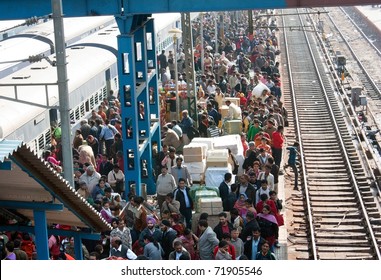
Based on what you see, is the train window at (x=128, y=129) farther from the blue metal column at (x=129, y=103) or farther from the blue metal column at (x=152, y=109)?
the blue metal column at (x=152, y=109)

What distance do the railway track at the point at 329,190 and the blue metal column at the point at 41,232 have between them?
854 cm

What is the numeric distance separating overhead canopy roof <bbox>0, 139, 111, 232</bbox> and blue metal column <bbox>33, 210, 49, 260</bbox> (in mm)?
187

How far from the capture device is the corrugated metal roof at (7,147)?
21.9 feet

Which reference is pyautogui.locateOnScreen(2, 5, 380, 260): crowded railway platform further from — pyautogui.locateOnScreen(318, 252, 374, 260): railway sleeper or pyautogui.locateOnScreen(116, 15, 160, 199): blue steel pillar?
pyautogui.locateOnScreen(318, 252, 374, 260): railway sleeper

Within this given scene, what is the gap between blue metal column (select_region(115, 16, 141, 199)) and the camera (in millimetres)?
16938

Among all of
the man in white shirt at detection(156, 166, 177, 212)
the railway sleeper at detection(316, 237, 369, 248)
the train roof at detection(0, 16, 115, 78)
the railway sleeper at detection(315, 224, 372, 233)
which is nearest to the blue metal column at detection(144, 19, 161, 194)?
the train roof at detection(0, 16, 115, 78)

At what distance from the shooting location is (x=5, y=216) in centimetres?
891

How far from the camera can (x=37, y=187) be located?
25.5 ft

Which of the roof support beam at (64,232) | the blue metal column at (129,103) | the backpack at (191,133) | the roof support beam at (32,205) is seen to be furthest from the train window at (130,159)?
the roof support beam at (32,205)

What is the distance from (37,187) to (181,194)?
7146 millimetres

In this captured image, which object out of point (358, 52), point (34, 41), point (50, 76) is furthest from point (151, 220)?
point (358, 52)
